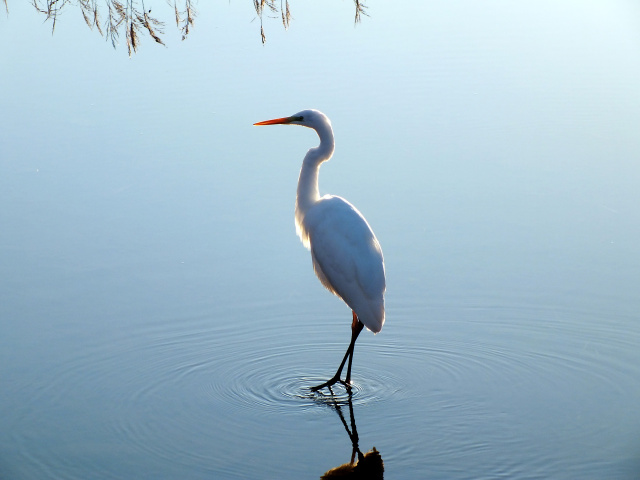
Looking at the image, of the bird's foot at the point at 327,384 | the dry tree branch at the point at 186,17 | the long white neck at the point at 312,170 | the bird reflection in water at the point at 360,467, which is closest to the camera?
the bird reflection in water at the point at 360,467

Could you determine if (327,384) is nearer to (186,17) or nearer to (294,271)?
(294,271)

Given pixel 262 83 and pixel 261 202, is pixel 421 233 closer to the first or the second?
pixel 261 202

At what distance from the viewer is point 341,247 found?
372cm

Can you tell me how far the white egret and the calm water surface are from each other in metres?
0.24

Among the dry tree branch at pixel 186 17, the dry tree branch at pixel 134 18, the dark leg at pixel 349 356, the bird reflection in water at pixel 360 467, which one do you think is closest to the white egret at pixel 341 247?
the dark leg at pixel 349 356

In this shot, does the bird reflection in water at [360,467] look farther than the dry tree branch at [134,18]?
No

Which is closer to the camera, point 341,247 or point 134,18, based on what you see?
point 341,247

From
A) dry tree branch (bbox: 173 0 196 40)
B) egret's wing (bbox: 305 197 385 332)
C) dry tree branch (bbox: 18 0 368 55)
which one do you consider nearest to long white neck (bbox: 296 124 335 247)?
egret's wing (bbox: 305 197 385 332)

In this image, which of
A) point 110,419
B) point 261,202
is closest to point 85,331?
point 110,419

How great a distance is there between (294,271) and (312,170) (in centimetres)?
65

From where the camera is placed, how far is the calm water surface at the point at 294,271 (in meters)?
3.09

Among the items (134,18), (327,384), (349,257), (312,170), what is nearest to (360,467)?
(327,384)

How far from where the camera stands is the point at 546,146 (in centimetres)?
568

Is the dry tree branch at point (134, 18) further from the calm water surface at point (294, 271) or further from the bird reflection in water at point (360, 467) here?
the bird reflection in water at point (360, 467)
